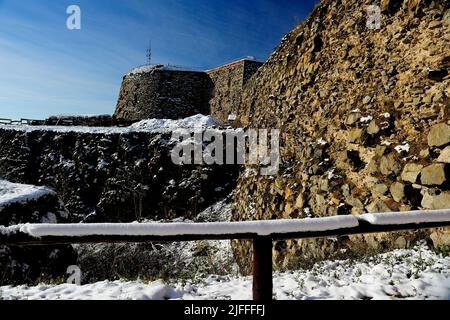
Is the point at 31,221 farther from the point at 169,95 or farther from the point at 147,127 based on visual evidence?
the point at 169,95

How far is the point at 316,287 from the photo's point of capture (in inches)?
161

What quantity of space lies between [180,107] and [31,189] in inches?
1114

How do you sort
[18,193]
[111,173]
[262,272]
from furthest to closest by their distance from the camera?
[111,173], [18,193], [262,272]

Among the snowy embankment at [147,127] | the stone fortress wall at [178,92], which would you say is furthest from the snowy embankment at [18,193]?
the stone fortress wall at [178,92]

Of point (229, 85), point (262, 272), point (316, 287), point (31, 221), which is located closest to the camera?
point (262, 272)

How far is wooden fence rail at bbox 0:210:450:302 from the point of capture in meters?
2.60

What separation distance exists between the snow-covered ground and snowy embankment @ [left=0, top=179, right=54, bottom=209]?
835 cm

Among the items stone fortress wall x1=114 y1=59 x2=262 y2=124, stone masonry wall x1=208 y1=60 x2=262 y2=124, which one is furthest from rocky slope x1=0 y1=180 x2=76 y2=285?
stone fortress wall x1=114 y1=59 x2=262 y2=124

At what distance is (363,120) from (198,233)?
6.71 m

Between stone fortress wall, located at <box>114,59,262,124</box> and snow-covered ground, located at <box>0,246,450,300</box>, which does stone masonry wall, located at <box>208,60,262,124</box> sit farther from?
snow-covered ground, located at <box>0,246,450,300</box>

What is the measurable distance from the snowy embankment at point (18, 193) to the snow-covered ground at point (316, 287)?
8.35 metres

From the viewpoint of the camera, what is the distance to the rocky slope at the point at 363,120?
6359 millimetres

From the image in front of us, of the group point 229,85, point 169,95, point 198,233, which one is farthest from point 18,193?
point 169,95

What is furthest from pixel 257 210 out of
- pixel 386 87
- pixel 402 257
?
pixel 402 257
